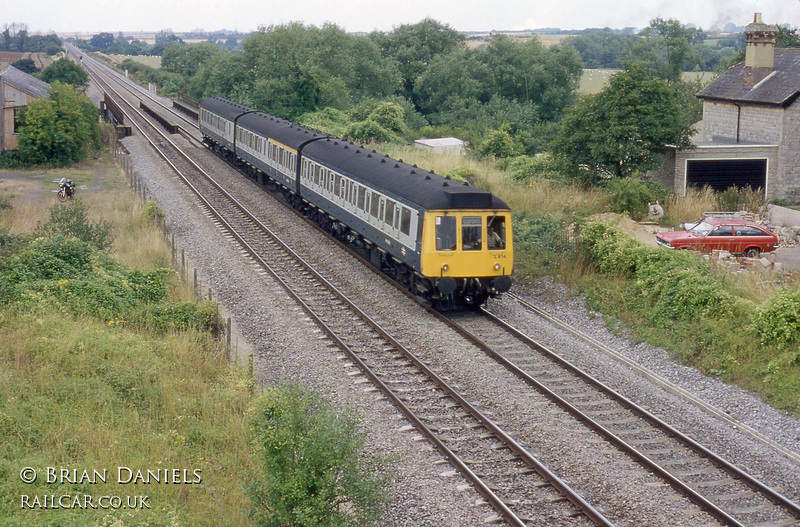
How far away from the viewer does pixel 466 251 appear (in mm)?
16141

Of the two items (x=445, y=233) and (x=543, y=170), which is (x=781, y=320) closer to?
(x=445, y=233)

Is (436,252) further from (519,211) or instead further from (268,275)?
(519,211)

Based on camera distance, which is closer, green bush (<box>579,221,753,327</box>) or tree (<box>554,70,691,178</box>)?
green bush (<box>579,221,753,327</box>)

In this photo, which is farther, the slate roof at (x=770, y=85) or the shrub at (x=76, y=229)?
the slate roof at (x=770, y=85)

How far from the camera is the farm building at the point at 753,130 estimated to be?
2989 centimetres

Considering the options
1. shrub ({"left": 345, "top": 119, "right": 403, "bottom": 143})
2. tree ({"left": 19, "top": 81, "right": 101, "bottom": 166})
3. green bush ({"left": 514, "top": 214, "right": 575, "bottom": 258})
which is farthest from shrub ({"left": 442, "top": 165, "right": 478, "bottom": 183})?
tree ({"left": 19, "top": 81, "right": 101, "bottom": 166})

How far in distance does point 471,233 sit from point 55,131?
99.8 feet

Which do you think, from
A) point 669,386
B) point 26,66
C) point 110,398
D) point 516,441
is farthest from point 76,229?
point 26,66

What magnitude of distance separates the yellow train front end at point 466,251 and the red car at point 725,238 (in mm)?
7220

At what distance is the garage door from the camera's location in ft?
97.9

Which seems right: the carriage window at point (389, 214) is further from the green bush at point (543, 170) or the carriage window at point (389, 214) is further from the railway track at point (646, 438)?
the green bush at point (543, 170)

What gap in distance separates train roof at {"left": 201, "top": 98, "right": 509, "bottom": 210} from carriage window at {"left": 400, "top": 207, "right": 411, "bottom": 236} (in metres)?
0.29

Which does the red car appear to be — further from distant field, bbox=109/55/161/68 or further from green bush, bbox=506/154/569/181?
distant field, bbox=109/55/161/68

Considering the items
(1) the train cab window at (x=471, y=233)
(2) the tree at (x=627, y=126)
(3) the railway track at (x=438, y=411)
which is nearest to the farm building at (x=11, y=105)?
(3) the railway track at (x=438, y=411)
